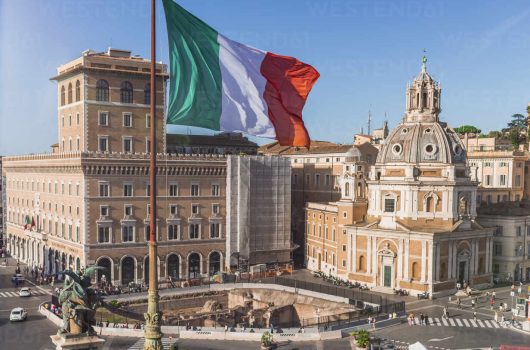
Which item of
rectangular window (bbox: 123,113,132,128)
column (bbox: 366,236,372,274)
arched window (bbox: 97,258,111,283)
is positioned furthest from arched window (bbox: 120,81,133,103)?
column (bbox: 366,236,372,274)

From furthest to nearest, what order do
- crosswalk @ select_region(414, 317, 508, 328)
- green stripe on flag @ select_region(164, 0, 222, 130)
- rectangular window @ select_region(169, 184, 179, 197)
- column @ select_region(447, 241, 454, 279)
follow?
1. rectangular window @ select_region(169, 184, 179, 197)
2. column @ select_region(447, 241, 454, 279)
3. crosswalk @ select_region(414, 317, 508, 328)
4. green stripe on flag @ select_region(164, 0, 222, 130)

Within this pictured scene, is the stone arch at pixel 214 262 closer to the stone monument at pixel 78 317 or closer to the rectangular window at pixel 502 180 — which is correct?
the rectangular window at pixel 502 180

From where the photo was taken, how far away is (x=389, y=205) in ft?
225

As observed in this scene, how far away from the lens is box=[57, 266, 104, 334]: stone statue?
20.7 m

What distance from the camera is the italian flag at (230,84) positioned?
19750mm

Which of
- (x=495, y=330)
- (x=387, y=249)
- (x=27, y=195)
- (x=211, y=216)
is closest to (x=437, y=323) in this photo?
(x=495, y=330)

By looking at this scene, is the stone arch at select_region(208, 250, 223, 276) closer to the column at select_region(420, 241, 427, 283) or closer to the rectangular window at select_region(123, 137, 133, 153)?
the rectangular window at select_region(123, 137, 133, 153)

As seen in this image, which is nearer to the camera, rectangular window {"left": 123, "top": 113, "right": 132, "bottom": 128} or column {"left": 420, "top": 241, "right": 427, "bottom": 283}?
column {"left": 420, "top": 241, "right": 427, "bottom": 283}

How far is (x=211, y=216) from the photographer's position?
70.9 meters

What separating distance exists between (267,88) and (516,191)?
7827 centimetres

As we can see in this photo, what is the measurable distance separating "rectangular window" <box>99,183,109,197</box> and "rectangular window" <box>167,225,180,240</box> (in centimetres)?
793

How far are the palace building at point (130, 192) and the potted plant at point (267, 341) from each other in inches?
1056

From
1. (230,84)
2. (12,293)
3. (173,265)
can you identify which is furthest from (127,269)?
(230,84)

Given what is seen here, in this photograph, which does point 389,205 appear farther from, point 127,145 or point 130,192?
point 127,145
